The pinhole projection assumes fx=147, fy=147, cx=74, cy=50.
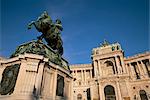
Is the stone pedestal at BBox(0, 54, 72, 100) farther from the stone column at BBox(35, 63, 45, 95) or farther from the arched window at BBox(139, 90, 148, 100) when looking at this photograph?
the arched window at BBox(139, 90, 148, 100)

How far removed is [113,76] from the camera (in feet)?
120

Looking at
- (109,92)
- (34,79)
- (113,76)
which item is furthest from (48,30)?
(109,92)

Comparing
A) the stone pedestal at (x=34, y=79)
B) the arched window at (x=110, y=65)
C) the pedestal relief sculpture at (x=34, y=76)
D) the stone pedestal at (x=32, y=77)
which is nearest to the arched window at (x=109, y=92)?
the arched window at (x=110, y=65)

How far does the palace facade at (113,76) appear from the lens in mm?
35000

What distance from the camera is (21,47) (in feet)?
26.6

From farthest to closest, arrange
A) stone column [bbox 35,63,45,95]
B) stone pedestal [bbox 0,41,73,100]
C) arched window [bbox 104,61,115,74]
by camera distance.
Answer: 1. arched window [bbox 104,61,115,74]
2. stone column [bbox 35,63,45,95]
3. stone pedestal [bbox 0,41,73,100]

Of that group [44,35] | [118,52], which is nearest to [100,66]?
[118,52]

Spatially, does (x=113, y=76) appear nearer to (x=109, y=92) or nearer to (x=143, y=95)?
(x=109, y=92)

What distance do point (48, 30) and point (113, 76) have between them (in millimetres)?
30522

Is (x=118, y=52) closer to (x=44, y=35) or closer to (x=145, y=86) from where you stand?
(x=145, y=86)

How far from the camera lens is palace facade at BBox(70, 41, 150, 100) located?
1378 inches

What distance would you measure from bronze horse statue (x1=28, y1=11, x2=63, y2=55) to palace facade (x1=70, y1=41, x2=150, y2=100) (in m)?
21.6

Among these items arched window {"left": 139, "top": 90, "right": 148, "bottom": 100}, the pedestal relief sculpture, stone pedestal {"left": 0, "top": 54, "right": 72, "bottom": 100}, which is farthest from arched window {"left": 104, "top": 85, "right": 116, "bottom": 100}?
stone pedestal {"left": 0, "top": 54, "right": 72, "bottom": 100}

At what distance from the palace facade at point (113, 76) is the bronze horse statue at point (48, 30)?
21.6 metres
